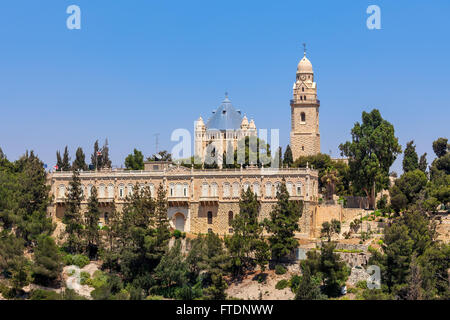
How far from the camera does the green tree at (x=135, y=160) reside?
110188 mm

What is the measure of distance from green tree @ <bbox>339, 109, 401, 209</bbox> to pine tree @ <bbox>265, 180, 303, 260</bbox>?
16139mm

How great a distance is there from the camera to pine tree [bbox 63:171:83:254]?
84.5m

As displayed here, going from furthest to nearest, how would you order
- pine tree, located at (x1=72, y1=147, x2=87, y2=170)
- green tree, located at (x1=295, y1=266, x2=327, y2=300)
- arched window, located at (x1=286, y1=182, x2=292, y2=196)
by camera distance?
pine tree, located at (x1=72, y1=147, x2=87, y2=170)
arched window, located at (x1=286, y1=182, x2=292, y2=196)
green tree, located at (x1=295, y1=266, x2=327, y2=300)

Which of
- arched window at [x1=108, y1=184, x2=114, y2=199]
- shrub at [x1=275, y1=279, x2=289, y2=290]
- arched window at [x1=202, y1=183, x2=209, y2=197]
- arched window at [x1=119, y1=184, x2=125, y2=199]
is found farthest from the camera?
arched window at [x1=108, y1=184, x2=114, y2=199]

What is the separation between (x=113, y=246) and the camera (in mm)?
84312

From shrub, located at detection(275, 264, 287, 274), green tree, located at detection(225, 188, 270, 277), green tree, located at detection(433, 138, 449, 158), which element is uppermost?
green tree, located at detection(433, 138, 449, 158)

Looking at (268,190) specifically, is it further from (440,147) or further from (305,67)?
(440,147)

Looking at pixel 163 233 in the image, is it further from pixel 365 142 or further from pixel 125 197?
pixel 365 142

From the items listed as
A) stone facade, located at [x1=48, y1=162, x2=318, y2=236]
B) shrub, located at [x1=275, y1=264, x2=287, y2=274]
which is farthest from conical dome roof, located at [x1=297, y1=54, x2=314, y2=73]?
shrub, located at [x1=275, y1=264, x2=287, y2=274]

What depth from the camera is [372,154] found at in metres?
95.4

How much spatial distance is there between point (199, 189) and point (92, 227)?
13.0 meters

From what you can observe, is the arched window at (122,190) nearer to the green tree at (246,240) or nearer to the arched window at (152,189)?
the arched window at (152,189)

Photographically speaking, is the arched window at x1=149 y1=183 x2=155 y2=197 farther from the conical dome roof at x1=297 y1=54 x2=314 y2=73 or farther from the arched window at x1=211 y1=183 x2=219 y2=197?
the conical dome roof at x1=297 y1=54 x2=314 y2=73
